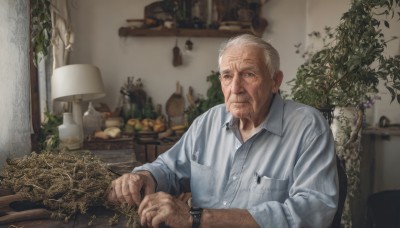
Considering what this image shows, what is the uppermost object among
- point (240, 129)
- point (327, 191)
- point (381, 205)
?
point (240, 129)

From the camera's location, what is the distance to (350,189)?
10.5 feet

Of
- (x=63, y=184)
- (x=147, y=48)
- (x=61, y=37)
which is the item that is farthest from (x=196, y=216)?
(x=147, y=48)

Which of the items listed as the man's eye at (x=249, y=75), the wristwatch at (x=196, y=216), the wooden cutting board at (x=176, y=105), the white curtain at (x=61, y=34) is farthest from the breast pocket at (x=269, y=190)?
the wooden cutting board at (x=176, y=105)

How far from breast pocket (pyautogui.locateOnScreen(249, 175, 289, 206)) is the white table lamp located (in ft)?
6.49

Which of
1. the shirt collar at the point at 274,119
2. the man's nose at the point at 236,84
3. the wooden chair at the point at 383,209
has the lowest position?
the wooden chair at the point at 383,209

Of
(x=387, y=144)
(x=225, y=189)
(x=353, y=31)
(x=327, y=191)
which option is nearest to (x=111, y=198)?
(x=225, y=189)

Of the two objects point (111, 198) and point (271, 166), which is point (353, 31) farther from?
point (111, 198)

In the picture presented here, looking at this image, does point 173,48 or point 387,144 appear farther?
point 173,48

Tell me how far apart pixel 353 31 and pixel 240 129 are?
1.22 m

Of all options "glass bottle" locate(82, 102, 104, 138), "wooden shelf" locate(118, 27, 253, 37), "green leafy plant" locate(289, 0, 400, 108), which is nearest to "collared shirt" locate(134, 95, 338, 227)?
"green leafy plant" locate(289, 0, 400, 108)

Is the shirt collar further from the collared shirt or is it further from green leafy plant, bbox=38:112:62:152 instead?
green leafy plant, bbox=38:112:62:152

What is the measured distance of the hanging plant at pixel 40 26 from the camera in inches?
95.2

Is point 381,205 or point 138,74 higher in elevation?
point 138,74

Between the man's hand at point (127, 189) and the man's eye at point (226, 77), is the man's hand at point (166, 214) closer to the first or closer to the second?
the man's hand at point (127, 189)
